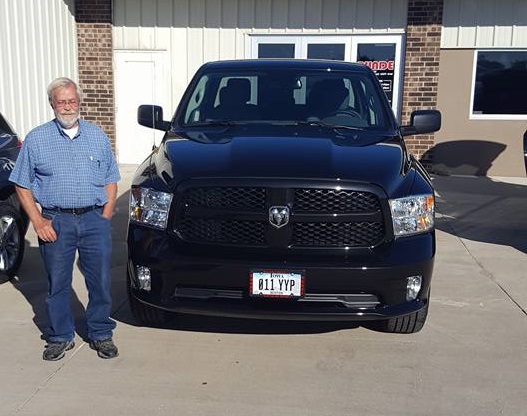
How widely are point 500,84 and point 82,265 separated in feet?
30.7

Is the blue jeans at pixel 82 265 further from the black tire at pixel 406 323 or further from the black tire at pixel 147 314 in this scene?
the black tire at pixel 406 323

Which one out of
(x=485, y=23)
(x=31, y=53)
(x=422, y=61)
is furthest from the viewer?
(x=422, y=61)

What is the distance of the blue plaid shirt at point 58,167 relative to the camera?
136 inches

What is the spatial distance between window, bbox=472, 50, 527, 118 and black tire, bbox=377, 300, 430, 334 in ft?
25.6

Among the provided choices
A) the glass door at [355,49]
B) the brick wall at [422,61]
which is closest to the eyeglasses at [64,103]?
the glass door at [355,49]

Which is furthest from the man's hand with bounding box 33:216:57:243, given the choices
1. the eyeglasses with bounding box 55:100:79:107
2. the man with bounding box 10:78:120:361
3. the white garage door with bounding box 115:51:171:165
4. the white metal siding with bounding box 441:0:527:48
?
the white metal siding with bounding box 441:0:527:48

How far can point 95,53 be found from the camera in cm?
1156

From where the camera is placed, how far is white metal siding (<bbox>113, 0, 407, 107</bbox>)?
11.0 metres

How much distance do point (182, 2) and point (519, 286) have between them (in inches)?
329

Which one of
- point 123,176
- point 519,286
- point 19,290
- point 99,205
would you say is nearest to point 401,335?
point 519,286

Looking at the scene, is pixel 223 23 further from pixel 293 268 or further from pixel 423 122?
pixel 293 268

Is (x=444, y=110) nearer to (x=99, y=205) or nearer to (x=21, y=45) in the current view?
(x=21, y=45)

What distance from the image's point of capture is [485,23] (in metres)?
10.7

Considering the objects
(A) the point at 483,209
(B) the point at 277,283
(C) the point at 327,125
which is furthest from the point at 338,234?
(A) the point at 483,209
